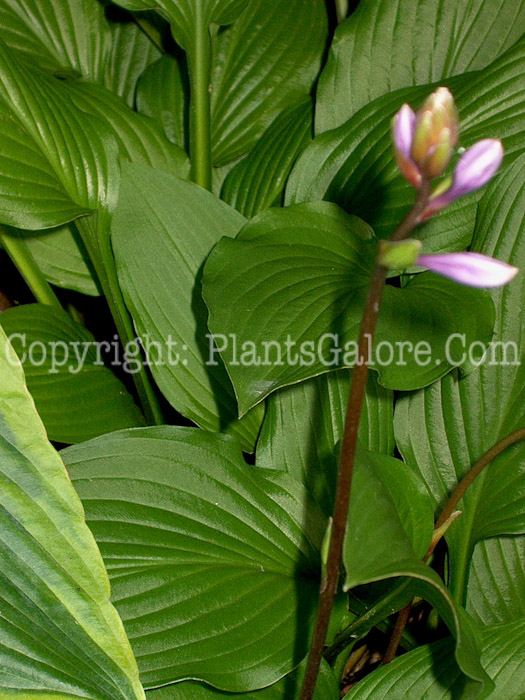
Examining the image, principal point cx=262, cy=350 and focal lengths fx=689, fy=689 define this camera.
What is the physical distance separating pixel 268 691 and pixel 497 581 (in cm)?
37

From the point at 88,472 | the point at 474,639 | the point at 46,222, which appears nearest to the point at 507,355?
the point at 474,639

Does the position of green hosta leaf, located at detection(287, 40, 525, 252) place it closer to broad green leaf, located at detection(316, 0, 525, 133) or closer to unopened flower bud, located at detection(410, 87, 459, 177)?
broad green leaf, located at detection(316, 0, 525, 133)

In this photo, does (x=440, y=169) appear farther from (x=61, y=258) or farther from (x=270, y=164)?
(x=61, y=258)

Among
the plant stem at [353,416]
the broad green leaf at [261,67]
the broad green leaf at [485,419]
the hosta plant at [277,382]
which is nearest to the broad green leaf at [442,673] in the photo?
the hosta plant at [277,382]

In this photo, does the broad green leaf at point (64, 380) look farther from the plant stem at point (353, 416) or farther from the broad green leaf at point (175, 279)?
the plant stem at point (353, 416)

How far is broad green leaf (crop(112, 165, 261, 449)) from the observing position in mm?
956

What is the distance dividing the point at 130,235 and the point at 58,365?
0.24 metres

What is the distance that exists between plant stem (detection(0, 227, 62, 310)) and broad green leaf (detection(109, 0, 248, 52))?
1.38 ft

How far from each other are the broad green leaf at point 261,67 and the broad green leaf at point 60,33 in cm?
24

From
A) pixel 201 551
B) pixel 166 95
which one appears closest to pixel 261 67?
pixel 166 95

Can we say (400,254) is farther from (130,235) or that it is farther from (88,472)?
(130,235)

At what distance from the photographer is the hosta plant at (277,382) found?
0.53 m

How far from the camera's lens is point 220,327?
0.74 meters

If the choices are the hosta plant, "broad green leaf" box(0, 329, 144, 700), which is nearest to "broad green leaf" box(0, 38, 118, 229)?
the hosta plant
